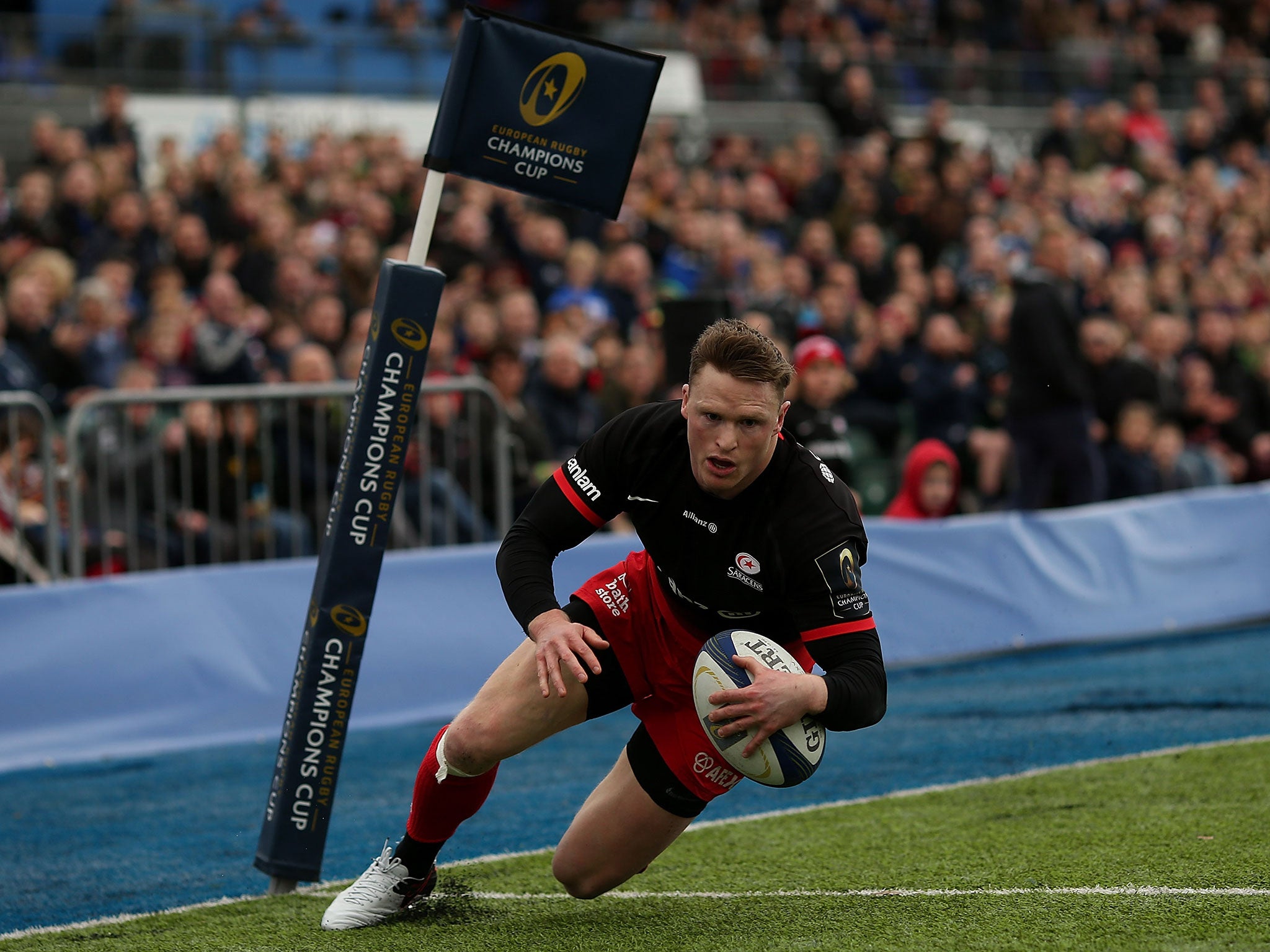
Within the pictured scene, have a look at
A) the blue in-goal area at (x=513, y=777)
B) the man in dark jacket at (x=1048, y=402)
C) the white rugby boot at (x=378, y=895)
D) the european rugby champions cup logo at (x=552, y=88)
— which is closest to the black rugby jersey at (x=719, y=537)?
the white rugby boot at (x=378, y=895)

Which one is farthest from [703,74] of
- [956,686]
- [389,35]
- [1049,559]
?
[956,686]

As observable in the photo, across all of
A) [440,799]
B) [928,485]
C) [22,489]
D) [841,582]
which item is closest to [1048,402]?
[928,485]

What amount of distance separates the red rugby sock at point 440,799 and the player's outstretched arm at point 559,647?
0.62m

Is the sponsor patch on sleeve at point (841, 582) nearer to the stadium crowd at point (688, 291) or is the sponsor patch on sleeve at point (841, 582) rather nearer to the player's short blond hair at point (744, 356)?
the player's short blond hair at point (744, 356)

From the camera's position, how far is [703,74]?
20.6 metres

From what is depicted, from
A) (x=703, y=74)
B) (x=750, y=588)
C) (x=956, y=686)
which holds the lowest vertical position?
(x=956, y=686)

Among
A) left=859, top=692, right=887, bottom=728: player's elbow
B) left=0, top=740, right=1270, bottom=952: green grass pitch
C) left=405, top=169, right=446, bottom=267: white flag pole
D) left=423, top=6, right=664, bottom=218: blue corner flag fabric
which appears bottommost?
left=0, top=740, right=1270, bottom=952: green grass pitch

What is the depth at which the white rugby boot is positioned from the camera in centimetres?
502

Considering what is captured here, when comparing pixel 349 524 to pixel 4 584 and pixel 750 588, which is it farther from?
pixel 4 584

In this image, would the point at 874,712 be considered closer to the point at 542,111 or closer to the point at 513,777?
the point at 542,111

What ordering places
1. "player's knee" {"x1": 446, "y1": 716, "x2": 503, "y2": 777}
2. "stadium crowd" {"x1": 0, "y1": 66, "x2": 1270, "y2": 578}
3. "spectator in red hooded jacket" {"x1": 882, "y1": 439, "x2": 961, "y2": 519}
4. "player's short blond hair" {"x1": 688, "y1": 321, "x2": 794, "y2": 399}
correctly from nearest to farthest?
"player's short blond hair" {"x1": 688, "y1": 321, "x2": 794, "y2": 399} < "player's knee" {"x1": 446, "y1": 716, "x2": 503, "y2": 777} < "spectator in red hooded jacket" {"x1": 882, "y1": 439, "x2": 961, "y2": 519} < "stadium crowd" {"x1": 0, "y1": 66, "x2": 1270, "y2": 578}

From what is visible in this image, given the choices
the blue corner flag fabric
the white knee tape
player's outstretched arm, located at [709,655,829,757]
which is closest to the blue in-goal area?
the white knee tape

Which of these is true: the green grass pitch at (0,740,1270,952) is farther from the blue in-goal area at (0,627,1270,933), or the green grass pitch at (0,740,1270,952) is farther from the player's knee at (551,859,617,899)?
the blue in-goal area at (0,627,1270,933)

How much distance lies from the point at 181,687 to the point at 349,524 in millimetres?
3079
